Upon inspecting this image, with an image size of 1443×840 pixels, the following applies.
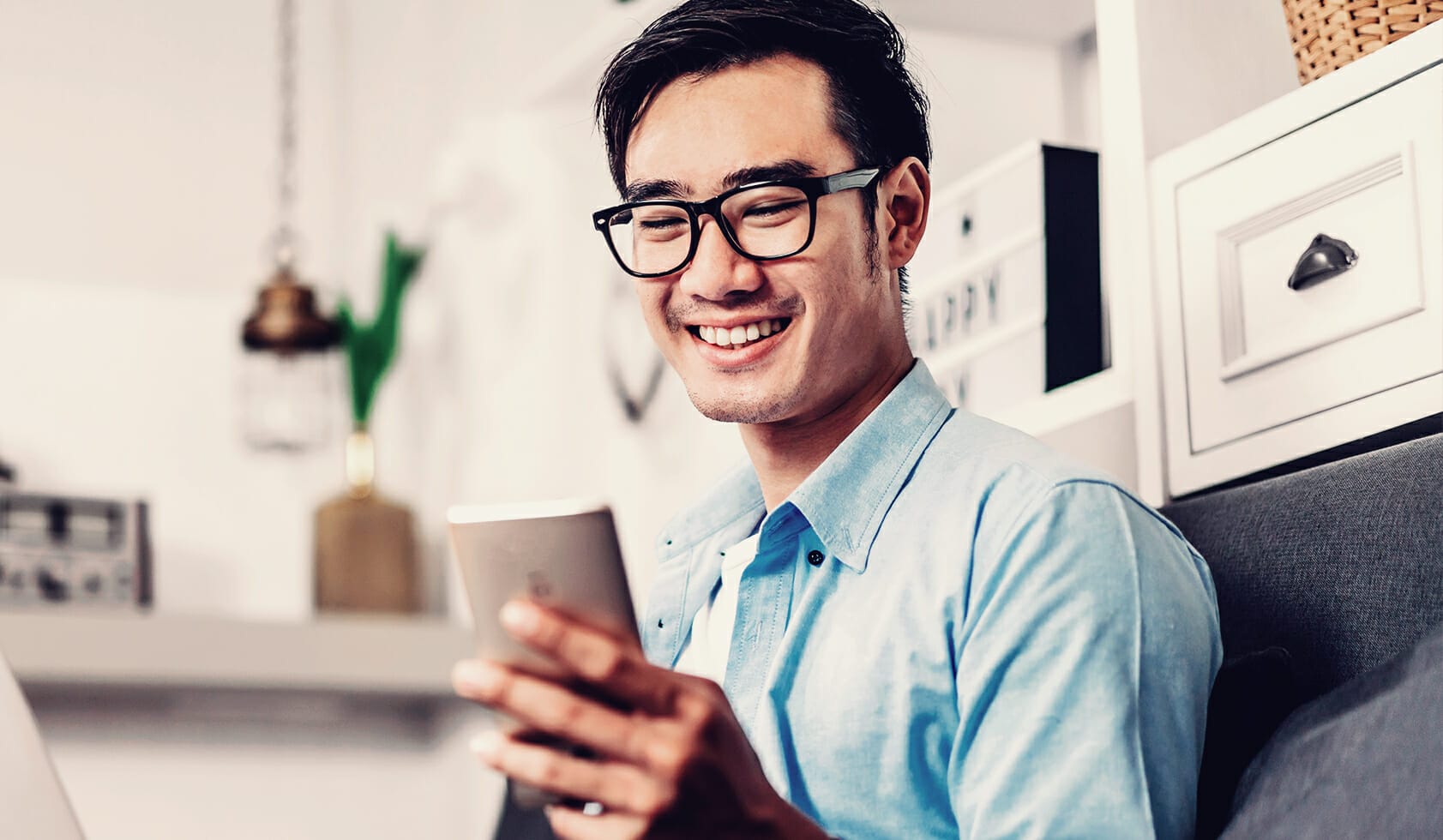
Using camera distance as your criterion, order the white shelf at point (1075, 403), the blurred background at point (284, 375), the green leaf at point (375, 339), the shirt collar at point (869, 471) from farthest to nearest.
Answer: the green leaf at point (375, 339), the blurred background at point (284, 375), the white shelf at point (1075, 403), the shirt collar at point (869, 471)

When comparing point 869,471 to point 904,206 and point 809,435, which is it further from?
point 904,206

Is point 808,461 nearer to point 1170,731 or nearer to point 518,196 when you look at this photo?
point 1170,731

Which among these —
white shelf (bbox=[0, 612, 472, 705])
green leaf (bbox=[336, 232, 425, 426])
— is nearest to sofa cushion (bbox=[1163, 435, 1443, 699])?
white shelf (bbox=[0, 612, 472, 705])

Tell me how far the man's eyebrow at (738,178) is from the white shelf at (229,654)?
172 cm

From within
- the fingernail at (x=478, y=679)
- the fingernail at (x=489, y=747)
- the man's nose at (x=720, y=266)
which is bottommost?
the fingernail at (x=489, y=747)

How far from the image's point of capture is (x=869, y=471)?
3.22ft

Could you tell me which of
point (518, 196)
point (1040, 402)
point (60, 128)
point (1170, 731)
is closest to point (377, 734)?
point (518, 196)

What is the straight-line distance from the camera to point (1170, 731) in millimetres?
761

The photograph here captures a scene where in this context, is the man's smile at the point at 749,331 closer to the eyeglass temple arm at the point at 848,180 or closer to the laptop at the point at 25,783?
the eyeglass temple arm at the point at 848,180

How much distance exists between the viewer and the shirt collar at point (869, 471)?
96 centimetres

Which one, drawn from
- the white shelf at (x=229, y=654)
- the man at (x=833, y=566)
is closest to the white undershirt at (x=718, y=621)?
the man at (x=833, y=566)

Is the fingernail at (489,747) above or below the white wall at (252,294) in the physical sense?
below

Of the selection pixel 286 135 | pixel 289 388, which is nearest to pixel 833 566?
pixel 289 388

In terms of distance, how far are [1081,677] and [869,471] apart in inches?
10.5
